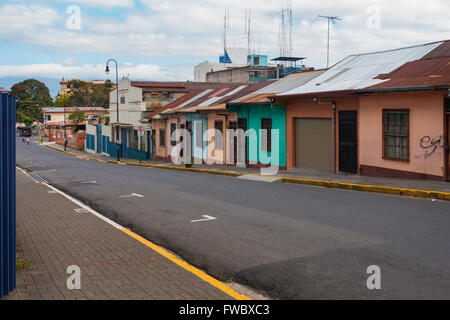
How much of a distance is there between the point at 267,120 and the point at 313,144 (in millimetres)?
3872

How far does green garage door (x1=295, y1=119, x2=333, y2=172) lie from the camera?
21156 millimetres

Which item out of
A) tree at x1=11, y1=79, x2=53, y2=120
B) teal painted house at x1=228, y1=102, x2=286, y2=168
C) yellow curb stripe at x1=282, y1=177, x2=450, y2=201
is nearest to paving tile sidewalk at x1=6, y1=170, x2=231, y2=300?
yellow curb stripe at x1=282, y1=177, x2=450, y2=201

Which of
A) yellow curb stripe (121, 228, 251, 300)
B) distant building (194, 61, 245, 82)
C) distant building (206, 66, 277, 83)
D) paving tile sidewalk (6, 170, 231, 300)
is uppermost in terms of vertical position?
distant building (194, 61, 245, 82)

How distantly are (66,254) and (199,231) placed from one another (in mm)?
2706

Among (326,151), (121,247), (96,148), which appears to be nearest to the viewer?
(121,247)

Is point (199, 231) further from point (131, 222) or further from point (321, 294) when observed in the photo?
point (321, 294)

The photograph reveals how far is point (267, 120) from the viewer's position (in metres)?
25.4

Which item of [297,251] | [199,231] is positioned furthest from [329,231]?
[199,231]

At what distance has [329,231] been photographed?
924 cm

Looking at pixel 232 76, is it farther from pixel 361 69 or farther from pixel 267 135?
pixel 361 69

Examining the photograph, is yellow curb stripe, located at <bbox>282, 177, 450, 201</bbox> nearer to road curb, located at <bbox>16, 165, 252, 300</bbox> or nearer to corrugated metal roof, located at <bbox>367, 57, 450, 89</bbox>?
corrugated metal roof, located at <bbox>367, 57, 450, 89</bbox>

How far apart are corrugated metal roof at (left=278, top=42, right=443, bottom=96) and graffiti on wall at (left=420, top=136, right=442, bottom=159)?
2903 millimetres

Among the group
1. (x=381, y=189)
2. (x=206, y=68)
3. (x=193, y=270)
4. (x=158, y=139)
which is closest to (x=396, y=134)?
(x=381, y=189)
